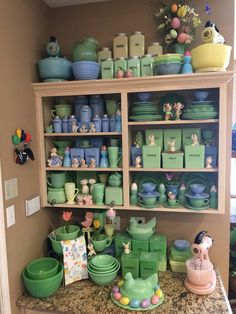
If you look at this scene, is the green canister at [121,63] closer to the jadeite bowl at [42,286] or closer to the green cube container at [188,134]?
the green cube container at [188,134]

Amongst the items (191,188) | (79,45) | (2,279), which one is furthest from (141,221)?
(79,45)

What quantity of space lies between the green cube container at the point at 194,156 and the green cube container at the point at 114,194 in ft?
1.55

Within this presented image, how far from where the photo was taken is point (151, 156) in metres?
1.72

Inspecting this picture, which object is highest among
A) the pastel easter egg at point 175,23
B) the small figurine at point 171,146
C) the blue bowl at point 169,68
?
the pastel easter egg at point 175,23

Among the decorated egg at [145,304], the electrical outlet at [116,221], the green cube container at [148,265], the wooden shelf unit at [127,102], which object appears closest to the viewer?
the decorated egg at [145,304]

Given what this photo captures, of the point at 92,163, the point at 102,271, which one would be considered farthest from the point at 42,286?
the point at 92,163

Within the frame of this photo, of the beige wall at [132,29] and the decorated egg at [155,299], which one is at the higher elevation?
the beige wall at [132,29]

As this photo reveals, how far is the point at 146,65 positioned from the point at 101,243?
1.22 meters

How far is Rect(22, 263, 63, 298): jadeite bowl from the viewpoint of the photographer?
1525 mm

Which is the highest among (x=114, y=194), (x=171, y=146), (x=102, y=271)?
(x=171, y=146)

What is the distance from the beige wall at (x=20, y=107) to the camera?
148cm

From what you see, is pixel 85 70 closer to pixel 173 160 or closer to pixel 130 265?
pixel 173 160

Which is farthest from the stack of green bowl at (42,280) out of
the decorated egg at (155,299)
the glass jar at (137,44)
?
the glass jar at (137,44)

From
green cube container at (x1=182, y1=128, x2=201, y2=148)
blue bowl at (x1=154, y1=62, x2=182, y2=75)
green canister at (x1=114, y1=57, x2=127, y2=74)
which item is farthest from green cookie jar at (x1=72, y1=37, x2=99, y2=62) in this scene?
green cube container at (x1=182, y1=128, x2=201, y2=148)
